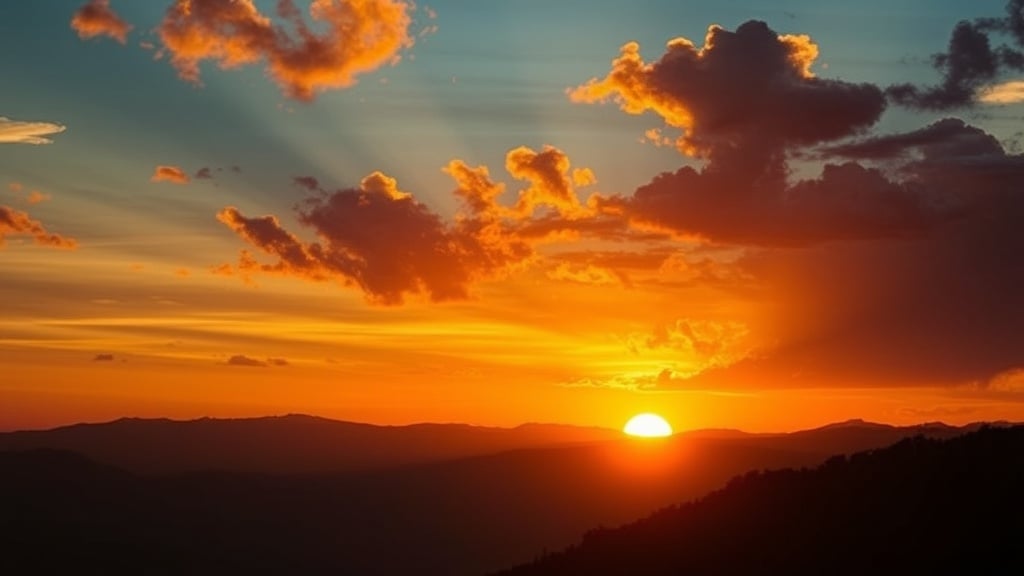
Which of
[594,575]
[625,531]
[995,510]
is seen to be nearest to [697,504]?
[625,531]

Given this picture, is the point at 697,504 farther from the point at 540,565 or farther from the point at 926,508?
the point at 926,508

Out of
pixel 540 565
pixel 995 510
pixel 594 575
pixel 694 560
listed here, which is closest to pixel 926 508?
pixel 995 510

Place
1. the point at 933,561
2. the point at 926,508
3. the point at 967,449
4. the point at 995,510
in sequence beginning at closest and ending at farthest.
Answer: the point at 933,561 → the point at 995,510 → the point at 926,508 → the point at 967,449

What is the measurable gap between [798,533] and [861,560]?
13.5 m

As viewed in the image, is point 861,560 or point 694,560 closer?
point 861,560

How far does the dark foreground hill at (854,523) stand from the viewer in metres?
86.2

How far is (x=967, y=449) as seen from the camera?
103750mm

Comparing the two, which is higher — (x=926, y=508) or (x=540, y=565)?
(x=926, y=508)

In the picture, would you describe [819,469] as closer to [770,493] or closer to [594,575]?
[770,493]

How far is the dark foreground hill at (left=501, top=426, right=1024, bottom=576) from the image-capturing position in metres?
86.2

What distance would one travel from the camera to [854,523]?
100 meters

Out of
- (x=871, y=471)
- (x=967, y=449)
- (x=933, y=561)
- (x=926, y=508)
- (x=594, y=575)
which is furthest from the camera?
(x=594, y=575)

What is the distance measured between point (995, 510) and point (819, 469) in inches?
1370

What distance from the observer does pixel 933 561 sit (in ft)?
274
